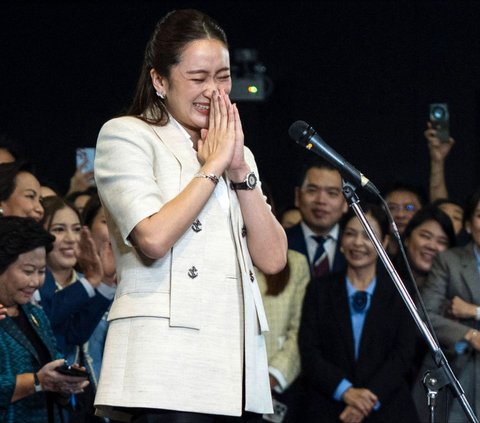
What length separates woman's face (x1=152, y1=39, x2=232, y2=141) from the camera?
2.43m

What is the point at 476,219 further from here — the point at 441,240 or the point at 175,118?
the point at 175,118

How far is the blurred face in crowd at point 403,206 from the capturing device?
19.8ft

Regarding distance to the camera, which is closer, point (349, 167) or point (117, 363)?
point (117, 363)

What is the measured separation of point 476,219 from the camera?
473cm

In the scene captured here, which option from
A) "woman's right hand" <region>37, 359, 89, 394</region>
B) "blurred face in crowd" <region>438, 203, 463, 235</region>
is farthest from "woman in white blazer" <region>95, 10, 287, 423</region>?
"blurred face in crowd" <region>438, 203, 463, 235</region>

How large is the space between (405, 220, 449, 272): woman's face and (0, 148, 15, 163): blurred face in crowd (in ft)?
6.28

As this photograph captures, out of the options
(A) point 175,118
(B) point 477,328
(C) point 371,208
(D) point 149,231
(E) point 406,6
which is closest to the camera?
(D) point 149,231

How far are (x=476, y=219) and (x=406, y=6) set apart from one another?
301 cm

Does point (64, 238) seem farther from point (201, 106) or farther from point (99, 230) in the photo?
point (201, 106)

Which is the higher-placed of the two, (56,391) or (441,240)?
(441,240)

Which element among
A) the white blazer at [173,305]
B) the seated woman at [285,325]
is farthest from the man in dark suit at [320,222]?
the white blazer at [173,305]

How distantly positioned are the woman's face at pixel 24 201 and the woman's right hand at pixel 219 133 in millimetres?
2282

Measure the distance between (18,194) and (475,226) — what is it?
1.92 metres

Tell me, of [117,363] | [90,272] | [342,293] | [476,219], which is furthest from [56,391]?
[476,219]
